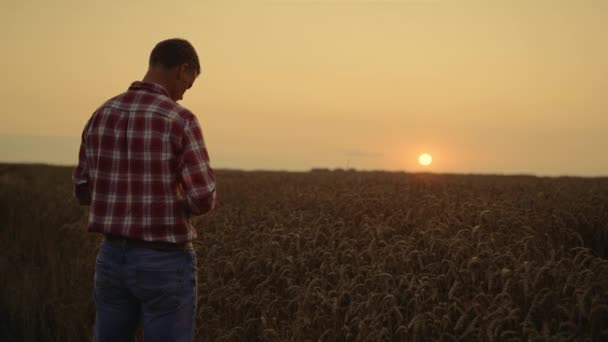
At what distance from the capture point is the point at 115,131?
9.15 ft

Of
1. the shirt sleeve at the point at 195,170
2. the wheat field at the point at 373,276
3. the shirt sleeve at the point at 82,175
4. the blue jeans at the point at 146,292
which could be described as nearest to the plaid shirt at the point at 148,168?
the shirt sleeve at the point at 195,170

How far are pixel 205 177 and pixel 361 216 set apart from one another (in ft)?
21.3

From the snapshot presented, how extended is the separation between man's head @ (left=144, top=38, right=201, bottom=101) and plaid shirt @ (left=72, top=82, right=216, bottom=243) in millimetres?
75

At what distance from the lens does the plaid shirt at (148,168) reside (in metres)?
2.72

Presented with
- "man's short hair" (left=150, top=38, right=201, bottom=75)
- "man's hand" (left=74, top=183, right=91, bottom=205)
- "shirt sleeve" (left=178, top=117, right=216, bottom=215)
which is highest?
"man's short hair" (left=150, top=38, right=201, bottom=75)

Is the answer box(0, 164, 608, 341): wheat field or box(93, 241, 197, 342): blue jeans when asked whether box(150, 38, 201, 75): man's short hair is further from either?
box(0, 164, 608, 341): wheat field

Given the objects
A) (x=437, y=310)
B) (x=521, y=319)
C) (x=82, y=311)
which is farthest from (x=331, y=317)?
(x=82, y=311)

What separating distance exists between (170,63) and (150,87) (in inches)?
7.2

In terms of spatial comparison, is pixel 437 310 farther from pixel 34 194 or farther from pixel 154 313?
pixel 34 194

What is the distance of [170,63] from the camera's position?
9.48 feet

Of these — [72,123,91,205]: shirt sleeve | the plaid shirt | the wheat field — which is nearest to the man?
the plaid shirt

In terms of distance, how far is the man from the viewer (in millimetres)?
2725

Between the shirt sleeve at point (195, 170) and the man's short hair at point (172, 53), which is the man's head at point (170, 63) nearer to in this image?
the man's short hair at point (172, 53)

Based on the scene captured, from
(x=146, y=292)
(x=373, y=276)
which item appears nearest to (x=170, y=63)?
(x=146, y=292)
